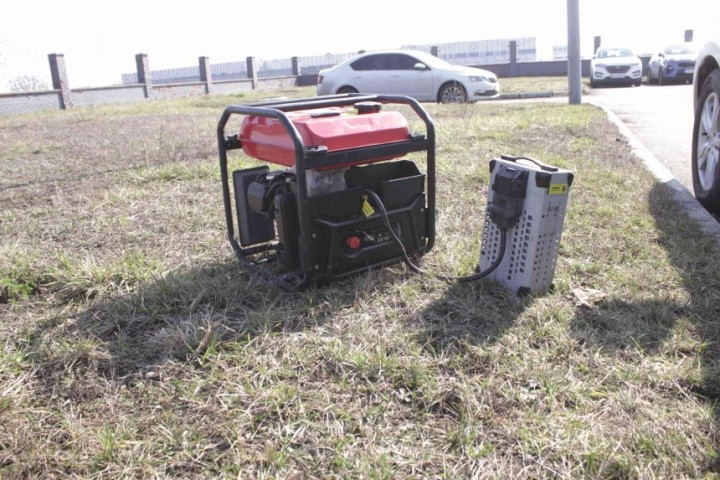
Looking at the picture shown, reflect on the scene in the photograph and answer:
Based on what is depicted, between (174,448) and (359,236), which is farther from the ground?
(359,236)

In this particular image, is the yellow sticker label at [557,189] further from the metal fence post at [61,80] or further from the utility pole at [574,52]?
the metal fence post at [61,80]

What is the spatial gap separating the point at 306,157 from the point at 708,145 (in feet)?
9.62

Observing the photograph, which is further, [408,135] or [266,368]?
[408,135]

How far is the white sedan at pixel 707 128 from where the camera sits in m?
3.95

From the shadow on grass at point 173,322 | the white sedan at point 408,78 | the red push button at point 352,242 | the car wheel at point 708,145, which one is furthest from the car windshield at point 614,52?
the shadow on grass at point 173,322

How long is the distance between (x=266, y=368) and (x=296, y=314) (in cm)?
48

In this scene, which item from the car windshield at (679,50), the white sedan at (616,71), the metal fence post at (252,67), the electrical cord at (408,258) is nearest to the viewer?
the electrical cord at (408,258)

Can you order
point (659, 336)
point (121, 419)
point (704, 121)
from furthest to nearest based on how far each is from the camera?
point (704, 121) < point (659, 336) < point (121, 419)

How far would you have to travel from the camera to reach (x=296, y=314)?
2.78m

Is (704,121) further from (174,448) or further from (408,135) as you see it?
(174,448)

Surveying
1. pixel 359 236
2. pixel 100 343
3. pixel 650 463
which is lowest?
pixel 650 463

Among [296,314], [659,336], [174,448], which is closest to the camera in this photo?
[174,448]

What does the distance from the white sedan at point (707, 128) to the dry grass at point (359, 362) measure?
358 millimetres

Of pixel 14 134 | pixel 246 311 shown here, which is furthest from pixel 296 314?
pixel 14 134
